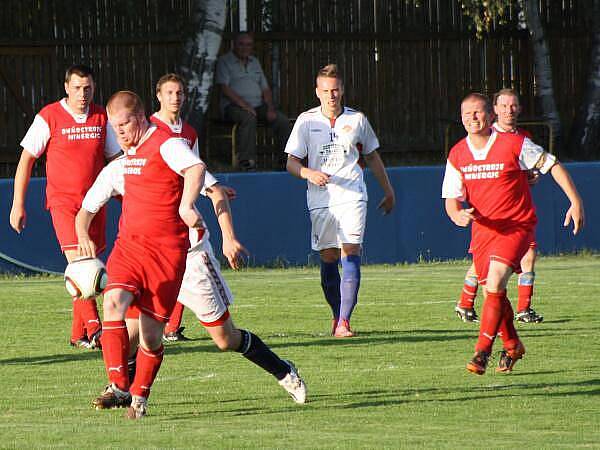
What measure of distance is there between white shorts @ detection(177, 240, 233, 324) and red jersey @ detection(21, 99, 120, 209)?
299 cm

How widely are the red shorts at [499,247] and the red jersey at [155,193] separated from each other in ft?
7.92

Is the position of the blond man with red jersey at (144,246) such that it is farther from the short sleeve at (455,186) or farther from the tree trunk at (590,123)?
the tree trunk at (590,123)

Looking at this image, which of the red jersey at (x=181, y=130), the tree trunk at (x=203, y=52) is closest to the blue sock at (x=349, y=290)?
the red jersey at (x=181, y=130)

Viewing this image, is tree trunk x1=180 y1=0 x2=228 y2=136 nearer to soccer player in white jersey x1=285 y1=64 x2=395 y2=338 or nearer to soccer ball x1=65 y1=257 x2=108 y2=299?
soccer player in white jersey x1=285 y1=64 x2=395 y2=338

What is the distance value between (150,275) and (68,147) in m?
3.47

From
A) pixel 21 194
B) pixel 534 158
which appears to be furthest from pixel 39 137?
pixel 534 158

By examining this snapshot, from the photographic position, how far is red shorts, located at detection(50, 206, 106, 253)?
11.4 m

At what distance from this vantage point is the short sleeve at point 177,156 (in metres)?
8.12

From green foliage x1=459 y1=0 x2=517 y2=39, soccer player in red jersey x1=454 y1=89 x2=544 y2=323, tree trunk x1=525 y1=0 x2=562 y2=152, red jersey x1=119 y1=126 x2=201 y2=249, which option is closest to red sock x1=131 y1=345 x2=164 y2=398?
→ red jersey x1=119 y1=126 x2=201 y2=249

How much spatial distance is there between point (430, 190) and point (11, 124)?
6.59m

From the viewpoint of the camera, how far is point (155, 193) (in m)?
8.30

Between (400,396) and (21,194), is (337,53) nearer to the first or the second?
(21,194)

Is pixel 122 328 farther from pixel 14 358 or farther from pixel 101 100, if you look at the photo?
pixel 101 100

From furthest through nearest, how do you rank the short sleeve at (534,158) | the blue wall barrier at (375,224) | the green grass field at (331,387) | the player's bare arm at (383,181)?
the blue wall barrier at (375,224)
the player's bare arm at (383,181)
the short sleeve at (534,158)
the green grass field at (331,387)
